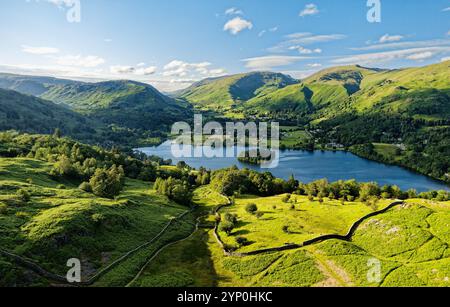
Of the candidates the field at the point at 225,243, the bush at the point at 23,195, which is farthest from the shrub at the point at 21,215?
the bush at the point at 23,195

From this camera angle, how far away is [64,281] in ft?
168

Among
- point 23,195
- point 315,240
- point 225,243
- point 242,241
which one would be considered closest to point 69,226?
point 23,195

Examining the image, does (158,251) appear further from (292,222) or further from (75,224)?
(292,222)

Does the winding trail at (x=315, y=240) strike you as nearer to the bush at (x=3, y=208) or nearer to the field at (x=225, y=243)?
the field at (x=225, y=243)

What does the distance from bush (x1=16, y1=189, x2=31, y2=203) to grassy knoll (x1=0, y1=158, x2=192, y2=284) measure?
26 cm

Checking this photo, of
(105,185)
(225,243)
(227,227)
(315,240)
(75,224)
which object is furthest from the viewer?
(105,185)

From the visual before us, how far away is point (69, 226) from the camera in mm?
62969

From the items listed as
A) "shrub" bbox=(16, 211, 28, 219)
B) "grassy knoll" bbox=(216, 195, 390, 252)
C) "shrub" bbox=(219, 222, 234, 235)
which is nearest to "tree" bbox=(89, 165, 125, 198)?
"shrub" bbox=(16, 211, 28, 219)

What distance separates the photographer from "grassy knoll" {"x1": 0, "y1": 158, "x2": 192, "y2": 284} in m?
55.9

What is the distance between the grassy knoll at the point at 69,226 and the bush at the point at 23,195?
0.26m

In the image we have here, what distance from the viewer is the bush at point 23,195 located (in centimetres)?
7244

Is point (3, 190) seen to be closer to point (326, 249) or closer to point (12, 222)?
point (12, 222)

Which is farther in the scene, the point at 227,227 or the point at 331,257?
the point at 227,227

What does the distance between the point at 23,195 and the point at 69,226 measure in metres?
19.4
